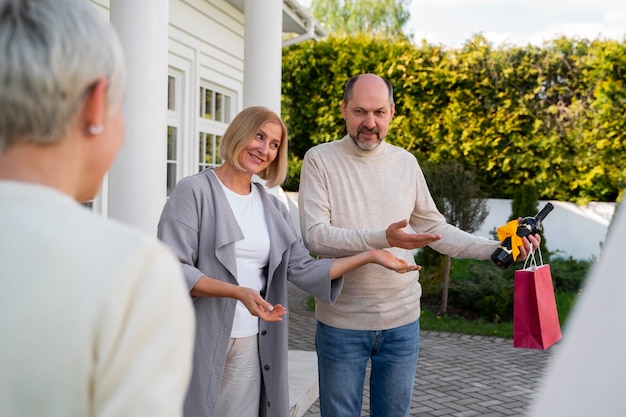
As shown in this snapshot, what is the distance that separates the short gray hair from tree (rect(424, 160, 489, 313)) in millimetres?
8231

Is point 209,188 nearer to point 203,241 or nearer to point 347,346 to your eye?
point 203,241

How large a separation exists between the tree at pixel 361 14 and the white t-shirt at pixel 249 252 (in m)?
35.8

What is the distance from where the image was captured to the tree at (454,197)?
9.02 meters

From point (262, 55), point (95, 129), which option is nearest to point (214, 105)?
point (262, 55)

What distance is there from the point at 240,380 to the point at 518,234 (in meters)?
1.39

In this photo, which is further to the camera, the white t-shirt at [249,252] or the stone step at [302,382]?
the stone step at [302,382]

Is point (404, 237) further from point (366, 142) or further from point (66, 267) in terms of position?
point (66, 267)

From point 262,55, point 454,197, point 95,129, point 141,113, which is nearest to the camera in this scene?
point 95,129

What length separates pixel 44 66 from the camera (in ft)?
3.07

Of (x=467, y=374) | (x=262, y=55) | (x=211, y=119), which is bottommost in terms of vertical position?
(x=467, y=374)

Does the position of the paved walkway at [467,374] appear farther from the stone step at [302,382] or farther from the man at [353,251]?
the man at [353,251]

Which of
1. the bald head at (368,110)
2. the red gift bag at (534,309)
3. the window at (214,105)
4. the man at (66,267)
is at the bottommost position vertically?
the red gift bag at (534,309)

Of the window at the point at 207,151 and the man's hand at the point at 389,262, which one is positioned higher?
the window at the point at 207,151

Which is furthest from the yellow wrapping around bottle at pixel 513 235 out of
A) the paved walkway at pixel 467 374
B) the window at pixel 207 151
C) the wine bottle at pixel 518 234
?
the window at pixel 207 151
